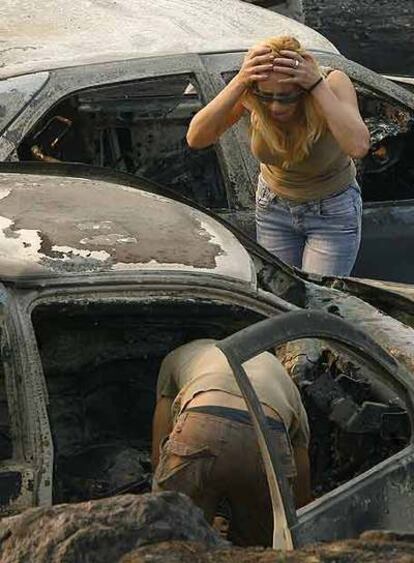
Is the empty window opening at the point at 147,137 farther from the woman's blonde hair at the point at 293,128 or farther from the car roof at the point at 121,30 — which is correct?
the woman's blonde hair at the point at 293,128

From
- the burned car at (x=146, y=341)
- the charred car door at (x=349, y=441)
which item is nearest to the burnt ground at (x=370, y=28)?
the burned car at (x=146, y=341)

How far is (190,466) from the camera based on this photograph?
3742mm

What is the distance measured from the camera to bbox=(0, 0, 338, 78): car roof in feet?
20.7

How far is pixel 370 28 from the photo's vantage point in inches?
484

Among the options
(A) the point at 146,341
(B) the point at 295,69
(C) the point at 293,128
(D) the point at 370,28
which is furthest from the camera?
(D) the point at 370,28

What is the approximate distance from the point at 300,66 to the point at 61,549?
9.22 feet

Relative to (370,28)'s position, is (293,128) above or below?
above

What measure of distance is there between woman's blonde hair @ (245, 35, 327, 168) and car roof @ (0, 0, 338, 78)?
1.09 m

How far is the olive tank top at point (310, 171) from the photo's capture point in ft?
18.5

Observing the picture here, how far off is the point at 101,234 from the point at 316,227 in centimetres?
178

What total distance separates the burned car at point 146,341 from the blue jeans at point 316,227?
26.9 inches

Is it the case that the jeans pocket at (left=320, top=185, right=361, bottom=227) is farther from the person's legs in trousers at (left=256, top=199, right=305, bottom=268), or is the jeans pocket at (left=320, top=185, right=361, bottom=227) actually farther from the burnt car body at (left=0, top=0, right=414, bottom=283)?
the burnt car body at (left=0, top=0, right=414, bottom=283)

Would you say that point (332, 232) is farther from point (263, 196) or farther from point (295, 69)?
point (295, 69)

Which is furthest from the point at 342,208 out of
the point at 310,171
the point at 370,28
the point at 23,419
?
the point at 370,28
